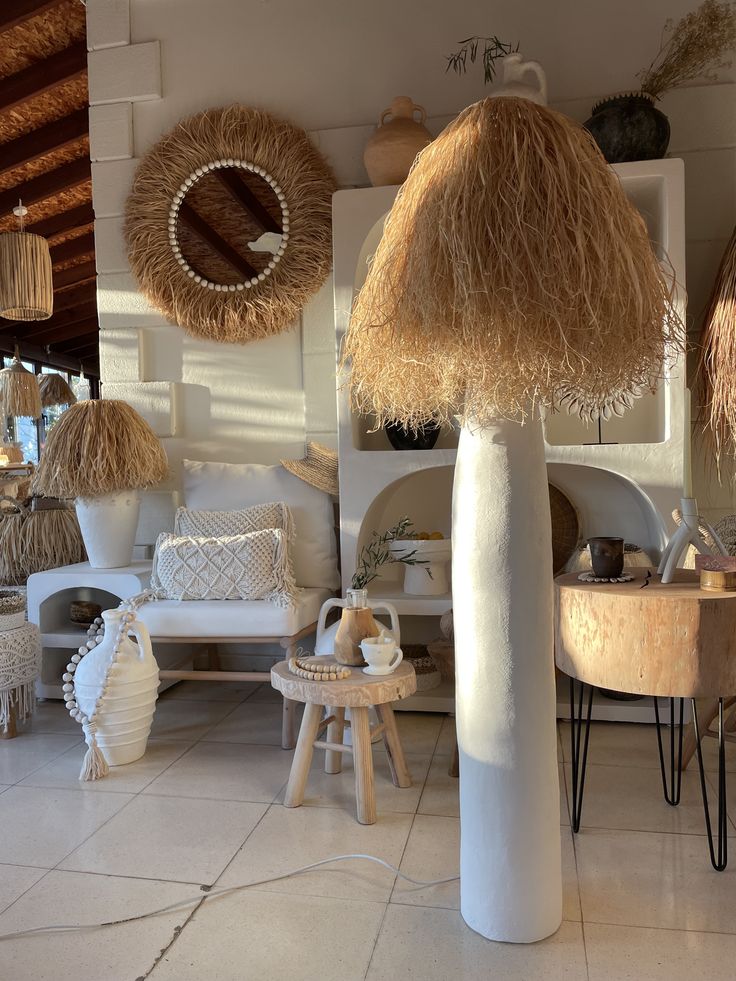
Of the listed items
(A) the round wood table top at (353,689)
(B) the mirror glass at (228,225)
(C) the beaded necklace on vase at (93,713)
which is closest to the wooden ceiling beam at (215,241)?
(B) the mirror glass at (228,225)

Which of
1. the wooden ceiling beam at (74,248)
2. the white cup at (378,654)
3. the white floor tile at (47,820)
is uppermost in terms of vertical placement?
the wooden ceiling beam at (74,248)

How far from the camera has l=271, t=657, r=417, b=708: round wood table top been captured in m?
2.24

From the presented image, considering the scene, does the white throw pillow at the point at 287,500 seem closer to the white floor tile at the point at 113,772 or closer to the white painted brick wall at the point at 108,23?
the white floor tile at the point at 113,772

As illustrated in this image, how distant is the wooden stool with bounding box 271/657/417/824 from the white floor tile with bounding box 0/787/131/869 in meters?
0.57

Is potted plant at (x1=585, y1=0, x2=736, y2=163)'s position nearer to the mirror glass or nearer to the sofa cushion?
the mirror glass

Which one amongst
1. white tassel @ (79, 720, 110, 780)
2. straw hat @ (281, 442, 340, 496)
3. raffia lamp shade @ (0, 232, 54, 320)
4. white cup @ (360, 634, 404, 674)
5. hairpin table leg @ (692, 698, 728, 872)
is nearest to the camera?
hairpin table leg @ (692, 698, 728, 872)

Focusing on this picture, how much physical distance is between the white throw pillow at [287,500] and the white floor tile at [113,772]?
892 millimetres

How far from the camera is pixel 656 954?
63.4 inches

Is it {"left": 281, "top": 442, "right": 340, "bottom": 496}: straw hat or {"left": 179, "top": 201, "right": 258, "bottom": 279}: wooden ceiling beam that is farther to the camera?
{"left": 179, "top": 201, "right": 258, "bottom": 279}: wooden ceiling beam

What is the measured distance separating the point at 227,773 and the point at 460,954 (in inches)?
47.5

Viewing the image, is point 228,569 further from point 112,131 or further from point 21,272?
point 21,272

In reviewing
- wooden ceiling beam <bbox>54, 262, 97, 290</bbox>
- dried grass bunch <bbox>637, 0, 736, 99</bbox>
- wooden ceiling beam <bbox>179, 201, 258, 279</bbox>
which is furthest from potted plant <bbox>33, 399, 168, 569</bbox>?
wooden ceiling beam <bbox>54, 262, 97, 290</bbox>

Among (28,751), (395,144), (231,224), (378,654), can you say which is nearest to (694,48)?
(395,144)

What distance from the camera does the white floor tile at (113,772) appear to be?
2.54 m
